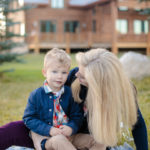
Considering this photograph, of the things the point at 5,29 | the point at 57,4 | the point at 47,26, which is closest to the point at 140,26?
the point at 57,4

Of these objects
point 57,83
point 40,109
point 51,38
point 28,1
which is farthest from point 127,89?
point 28,1

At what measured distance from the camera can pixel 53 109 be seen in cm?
308

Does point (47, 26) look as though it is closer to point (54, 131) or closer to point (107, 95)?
point (54, 131)

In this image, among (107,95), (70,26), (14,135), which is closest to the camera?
(107,95)

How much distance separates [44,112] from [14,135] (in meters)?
0.54

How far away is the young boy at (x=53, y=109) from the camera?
3014 millimetres

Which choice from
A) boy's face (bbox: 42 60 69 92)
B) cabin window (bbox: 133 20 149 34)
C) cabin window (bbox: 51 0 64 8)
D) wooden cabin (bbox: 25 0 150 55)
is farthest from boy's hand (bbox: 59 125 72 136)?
cabin window (bbox: 133 20 149 34)

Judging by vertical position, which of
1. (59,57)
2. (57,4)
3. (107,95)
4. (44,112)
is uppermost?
(57,4)

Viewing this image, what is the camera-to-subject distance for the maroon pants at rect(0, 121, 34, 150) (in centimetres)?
331

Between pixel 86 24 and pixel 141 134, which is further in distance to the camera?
pixel 86 24

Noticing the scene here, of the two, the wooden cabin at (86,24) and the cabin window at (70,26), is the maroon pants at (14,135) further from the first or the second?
the cabin window at (70,26)

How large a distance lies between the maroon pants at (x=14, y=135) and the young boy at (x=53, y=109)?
273 mm

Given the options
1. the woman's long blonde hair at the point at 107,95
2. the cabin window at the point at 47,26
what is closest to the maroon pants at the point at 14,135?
the woman's long blonde hair at the point at 107,95

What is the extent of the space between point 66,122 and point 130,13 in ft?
78.1
